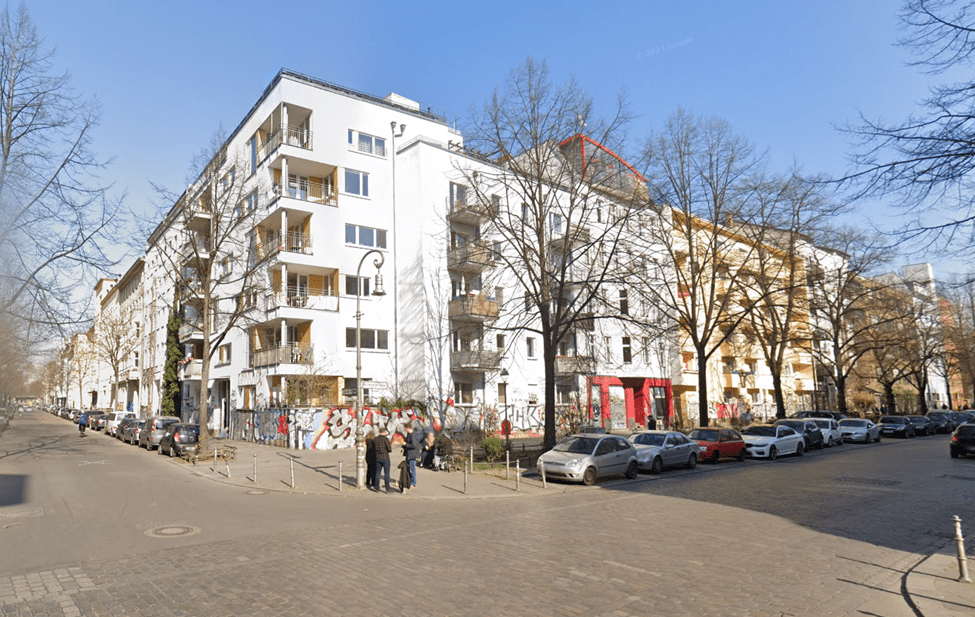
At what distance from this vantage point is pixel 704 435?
2545 cm

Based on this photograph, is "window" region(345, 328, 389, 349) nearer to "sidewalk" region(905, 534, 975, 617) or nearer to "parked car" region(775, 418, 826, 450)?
"parked car" region(775, 418, 826, 450)

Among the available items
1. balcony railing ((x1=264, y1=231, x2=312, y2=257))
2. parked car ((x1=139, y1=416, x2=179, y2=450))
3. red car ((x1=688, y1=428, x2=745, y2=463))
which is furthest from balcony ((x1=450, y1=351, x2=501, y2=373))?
parked car ((x1=139, y1=416, x2=179, y2=450))

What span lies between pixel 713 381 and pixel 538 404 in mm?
24712

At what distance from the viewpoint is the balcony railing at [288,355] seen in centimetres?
2973

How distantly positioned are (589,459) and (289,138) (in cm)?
2460

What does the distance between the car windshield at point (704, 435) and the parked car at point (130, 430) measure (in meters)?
28.7

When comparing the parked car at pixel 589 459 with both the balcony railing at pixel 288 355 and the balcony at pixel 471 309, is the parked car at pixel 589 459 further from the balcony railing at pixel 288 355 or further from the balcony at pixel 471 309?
the balcony railing at pixel 288 355

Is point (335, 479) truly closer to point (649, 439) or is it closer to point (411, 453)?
point (411, 453)

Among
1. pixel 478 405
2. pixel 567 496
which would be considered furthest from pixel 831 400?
pixel 567 496

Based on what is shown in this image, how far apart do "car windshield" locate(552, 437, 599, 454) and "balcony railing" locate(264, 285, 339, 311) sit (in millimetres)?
16905

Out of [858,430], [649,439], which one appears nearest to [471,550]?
[649,439]

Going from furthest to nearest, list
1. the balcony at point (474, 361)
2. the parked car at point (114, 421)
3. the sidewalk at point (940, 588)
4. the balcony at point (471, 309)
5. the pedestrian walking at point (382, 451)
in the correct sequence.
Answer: the parked car at point (114, 421)
the balcony at point (471, 309)
the balcony at point (474, 361)
the pedestrian walking at point (382, 451)
the sidewalk at point (940, 588)

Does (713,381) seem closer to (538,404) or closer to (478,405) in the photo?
(538,404)

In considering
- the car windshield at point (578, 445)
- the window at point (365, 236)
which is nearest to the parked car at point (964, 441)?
the car windshield at point (578, 445)
